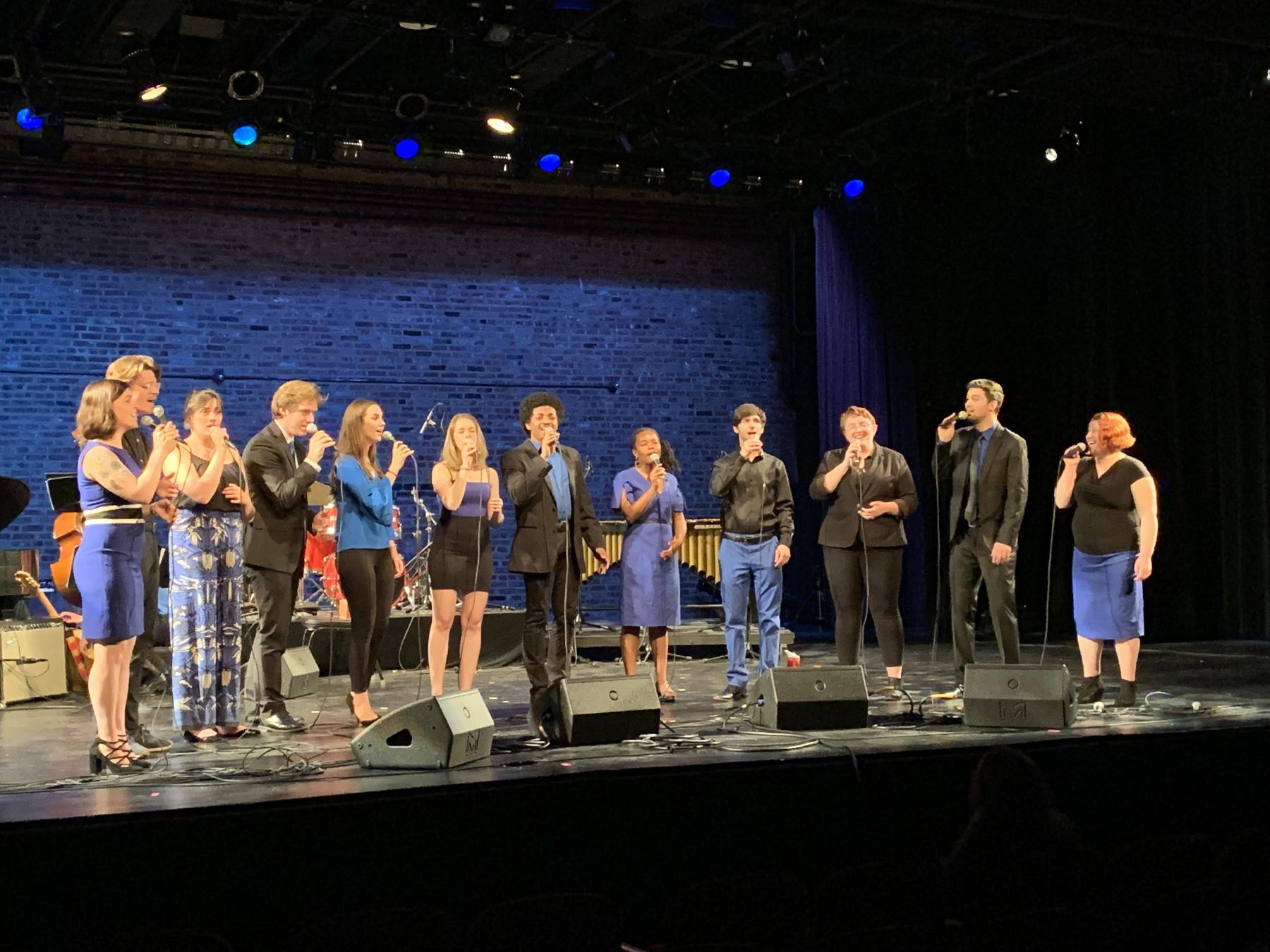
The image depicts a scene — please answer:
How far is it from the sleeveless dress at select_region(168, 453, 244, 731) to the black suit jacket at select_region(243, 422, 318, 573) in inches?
6.1

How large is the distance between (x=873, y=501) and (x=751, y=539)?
2.36 feet

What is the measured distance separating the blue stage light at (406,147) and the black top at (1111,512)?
20.8 feet

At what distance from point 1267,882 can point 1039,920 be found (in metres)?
0.87

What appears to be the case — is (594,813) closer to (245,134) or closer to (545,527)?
(545,527)

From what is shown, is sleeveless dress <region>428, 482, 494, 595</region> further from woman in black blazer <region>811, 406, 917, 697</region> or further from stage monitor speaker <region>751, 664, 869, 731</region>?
woman in black blazer <region>811, 406, 917, 697</region>

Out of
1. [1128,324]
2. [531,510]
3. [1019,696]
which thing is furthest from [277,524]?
[1128,324]

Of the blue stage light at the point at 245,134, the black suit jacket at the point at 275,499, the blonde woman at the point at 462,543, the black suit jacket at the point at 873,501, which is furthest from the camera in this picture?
the blue stage light at the point at 245,134

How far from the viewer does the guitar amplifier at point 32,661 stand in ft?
27.8

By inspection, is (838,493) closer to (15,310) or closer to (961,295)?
(961,295)

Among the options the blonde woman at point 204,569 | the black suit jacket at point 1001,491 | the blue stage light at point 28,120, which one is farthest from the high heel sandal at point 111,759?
the blue stage light at point 28,120

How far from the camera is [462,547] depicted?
264 inches

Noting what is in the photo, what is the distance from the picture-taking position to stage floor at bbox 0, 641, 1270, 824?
16.1ft

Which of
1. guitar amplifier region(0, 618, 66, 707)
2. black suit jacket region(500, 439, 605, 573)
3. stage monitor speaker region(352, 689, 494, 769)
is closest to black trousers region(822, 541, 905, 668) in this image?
black suit jacket region(500, 439, 605, 573)

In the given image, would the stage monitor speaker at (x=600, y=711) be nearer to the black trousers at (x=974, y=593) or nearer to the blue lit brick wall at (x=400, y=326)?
the black trousers at (x=974, y=593)
